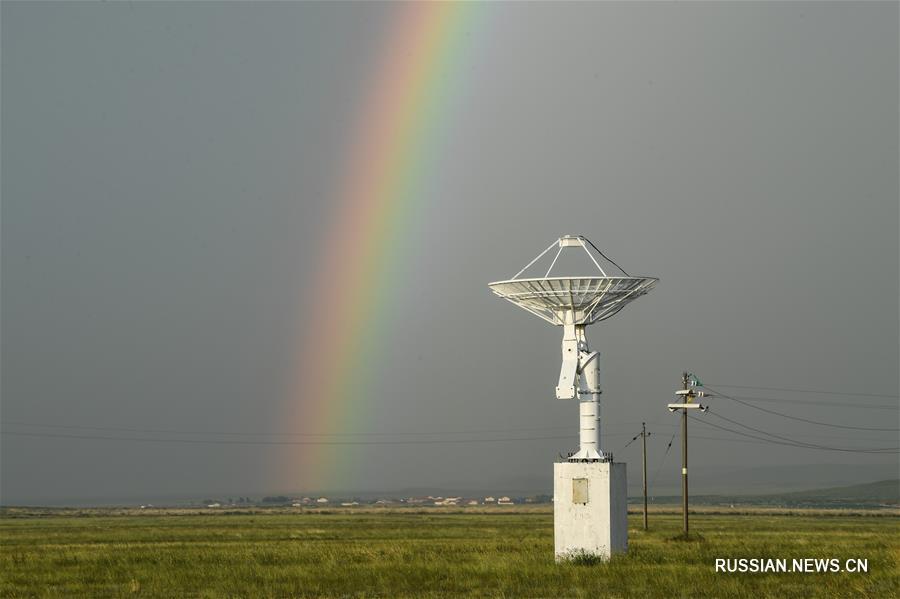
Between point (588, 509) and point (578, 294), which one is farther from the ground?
point (578, 294)

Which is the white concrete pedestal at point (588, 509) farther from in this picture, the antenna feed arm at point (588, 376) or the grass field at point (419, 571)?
the antenna feed arm at point (588, 376)

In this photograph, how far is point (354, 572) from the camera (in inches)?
1805

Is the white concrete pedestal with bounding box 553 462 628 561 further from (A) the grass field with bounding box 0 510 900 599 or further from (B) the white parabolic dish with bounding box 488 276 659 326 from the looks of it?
(B) the white parabolic dish with bounding box 488 276 659 326

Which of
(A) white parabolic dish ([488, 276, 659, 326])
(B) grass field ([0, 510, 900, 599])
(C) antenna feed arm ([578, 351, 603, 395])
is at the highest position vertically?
(A) white parabolic dish ([488, 276, 659, 326])

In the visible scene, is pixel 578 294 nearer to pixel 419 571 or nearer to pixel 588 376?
pixel 588 376

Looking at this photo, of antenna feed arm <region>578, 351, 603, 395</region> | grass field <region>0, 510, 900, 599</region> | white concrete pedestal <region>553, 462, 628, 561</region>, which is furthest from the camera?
antenna feed arm <region>578, 351, 603, 395</region>

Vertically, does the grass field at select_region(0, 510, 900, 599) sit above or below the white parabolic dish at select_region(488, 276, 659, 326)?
below

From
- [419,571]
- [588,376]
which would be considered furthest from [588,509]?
[419,571]

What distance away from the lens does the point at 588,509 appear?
49375mm

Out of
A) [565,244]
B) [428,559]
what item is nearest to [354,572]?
[428,559]

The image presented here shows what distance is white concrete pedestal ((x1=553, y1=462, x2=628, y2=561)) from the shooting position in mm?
48969

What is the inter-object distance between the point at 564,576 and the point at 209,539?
4096 cm

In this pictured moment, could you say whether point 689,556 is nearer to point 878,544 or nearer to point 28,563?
point 878,544

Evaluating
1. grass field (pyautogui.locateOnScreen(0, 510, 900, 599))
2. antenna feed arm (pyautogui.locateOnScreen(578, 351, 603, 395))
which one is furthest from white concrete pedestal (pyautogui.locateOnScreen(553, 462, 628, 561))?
antenna feed arm (pyautogui.locateOnScreen(578, 351, 603, 395))
